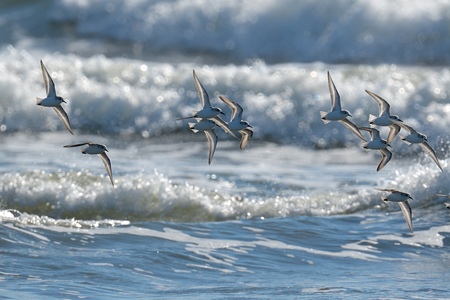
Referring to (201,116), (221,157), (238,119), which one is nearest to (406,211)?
(238,119)

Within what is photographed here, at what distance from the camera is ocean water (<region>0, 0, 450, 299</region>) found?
10.7m

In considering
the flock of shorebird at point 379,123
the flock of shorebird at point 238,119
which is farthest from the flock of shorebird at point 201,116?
the flock of shorebird at point 379,123

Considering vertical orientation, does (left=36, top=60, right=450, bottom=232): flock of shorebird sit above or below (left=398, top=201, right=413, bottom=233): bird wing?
above

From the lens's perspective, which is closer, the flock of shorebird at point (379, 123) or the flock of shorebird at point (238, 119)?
the flock of shorebird at point (238, 119)

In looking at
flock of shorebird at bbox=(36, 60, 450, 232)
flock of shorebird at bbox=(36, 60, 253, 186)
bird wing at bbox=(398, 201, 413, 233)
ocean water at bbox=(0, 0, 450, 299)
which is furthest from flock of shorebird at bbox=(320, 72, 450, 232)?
ocean water at bbox=(0, 0, 450, 299)

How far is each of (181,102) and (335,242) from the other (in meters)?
9.49

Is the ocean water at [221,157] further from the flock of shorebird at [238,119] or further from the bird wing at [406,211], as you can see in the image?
the flock of shorebird at [238,119]

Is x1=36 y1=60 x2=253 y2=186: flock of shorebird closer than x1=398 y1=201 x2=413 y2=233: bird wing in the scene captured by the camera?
Yes

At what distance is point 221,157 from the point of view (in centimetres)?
1714

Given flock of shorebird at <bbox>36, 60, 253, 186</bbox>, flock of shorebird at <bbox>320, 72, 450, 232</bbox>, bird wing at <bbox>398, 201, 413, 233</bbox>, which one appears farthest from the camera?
bird wing at <bbox>398, 201, 413, 233</bbox>

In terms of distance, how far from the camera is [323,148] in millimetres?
18375

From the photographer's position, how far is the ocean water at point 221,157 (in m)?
10.7

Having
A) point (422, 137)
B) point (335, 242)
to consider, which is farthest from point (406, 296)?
point (335, 242)

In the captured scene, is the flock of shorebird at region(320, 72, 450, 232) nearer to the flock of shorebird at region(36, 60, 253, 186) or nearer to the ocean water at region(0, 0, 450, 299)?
the flock of shorebird at region(36, 60, 253, 186)
